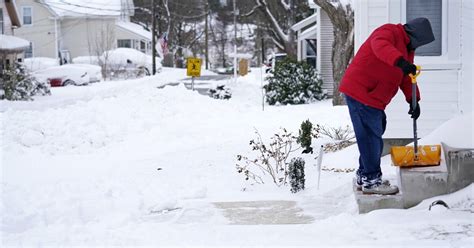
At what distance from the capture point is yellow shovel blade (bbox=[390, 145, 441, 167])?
20.6 ft

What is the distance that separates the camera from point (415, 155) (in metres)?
6.30

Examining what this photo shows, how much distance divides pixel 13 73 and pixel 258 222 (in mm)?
24222

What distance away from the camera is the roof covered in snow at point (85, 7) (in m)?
56.9

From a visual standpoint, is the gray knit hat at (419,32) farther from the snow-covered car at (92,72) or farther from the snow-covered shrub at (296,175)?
the snow-covered car at (92,72)

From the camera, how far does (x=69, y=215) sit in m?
6.69

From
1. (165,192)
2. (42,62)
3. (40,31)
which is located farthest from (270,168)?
(40,31)

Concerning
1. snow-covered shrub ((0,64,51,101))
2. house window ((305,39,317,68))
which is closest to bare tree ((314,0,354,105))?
house window ((305,39,317,68))

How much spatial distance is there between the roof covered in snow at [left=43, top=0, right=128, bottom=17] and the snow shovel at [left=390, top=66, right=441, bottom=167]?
2051 inches

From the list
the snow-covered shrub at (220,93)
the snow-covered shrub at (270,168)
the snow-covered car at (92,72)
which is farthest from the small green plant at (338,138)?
the snow-covered car at (92,72)

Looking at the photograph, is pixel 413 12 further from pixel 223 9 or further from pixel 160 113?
pixel 223 9

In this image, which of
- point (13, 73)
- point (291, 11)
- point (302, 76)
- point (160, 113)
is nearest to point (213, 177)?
point (160, 113)

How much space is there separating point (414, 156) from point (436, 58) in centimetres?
304

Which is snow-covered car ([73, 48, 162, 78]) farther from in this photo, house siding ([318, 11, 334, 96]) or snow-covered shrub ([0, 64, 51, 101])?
house siding ([318, 11, 334, 96])

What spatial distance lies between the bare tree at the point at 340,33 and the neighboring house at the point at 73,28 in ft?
119
